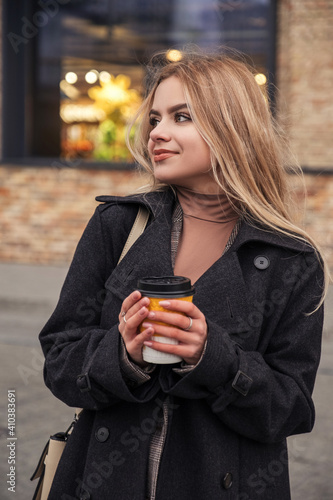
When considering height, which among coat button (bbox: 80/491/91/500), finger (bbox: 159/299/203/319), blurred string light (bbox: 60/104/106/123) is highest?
blurred string light (bbox: 60/104/106/123)

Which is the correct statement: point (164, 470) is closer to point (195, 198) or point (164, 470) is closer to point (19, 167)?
point (195, 198)

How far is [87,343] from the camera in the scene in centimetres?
182

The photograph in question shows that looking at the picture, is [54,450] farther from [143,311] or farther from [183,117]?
[183,117]

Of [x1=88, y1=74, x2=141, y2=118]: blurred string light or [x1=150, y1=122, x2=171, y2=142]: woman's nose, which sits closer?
[x1=150, y1=122, x2=171, y2=142]: woman's nose

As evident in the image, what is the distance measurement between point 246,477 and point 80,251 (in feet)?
2.44

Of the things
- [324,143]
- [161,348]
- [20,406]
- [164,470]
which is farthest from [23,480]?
[324,143]

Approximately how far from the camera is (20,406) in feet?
16.8

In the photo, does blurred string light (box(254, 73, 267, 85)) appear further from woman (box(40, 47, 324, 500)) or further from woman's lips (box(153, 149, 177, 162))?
woman's lips (box(153, 149, 177, 162))

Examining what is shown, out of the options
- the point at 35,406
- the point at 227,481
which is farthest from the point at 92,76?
the point at 227,481

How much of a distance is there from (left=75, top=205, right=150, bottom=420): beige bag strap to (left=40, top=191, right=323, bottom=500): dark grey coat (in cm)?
3

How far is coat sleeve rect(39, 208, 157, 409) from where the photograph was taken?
1703 mm

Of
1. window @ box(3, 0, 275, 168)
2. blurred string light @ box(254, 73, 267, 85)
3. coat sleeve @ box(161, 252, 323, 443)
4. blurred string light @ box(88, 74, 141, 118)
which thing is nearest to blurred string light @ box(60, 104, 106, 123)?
window @ box(3, 0, 275, 168)

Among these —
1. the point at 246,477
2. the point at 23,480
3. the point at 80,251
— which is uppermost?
the point at 80,251

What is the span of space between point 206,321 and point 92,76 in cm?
1039
